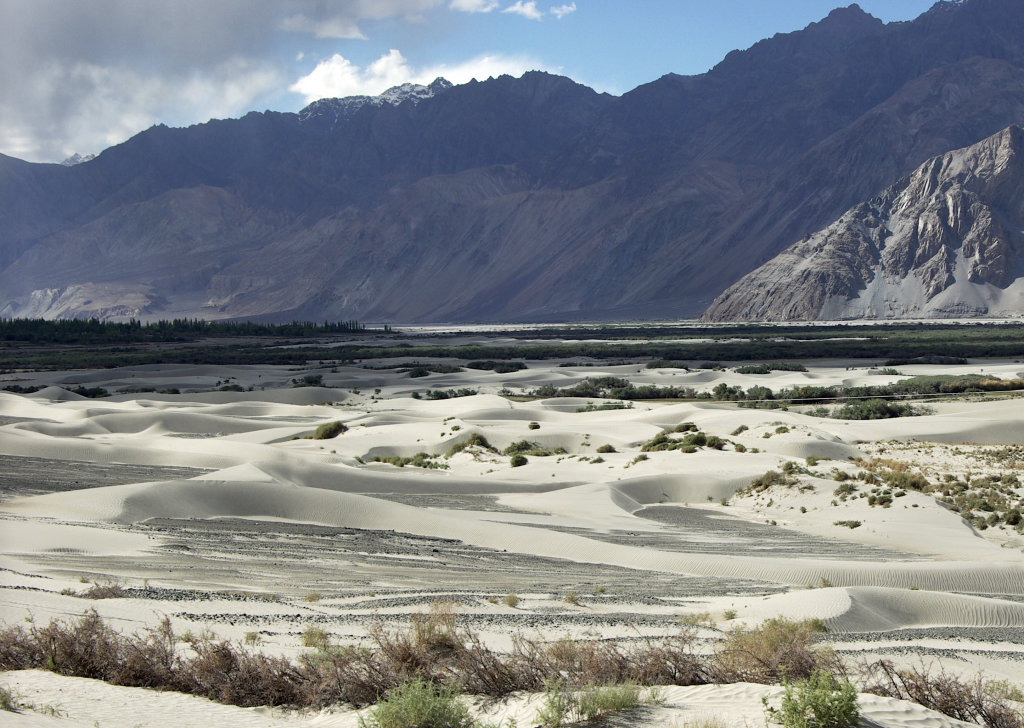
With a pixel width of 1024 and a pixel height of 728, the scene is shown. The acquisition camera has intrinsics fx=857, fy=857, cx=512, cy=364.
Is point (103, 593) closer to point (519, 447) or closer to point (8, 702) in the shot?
point (8, 702)

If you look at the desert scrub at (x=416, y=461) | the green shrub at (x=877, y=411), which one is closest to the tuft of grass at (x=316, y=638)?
the desert scrub at (x=416, y=461)

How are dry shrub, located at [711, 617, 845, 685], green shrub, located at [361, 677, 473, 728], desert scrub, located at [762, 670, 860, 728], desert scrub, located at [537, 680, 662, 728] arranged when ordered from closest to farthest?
1. desert scrub, located at [762, 670, 860, 728]
2. green shrub, located at [361, 677, 473, 728]
3. desert scrub, located at [537, 680, 662, 728]
4. dry shrub, located at [711, 617, 845, 685]

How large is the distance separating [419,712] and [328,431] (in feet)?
100

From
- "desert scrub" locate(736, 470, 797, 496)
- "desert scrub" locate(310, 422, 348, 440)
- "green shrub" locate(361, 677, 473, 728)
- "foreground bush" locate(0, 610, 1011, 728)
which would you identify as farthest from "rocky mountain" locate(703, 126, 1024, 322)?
"green shrub" locate(361, 677, 473, 728)

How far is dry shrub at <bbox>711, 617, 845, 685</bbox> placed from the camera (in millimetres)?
7180

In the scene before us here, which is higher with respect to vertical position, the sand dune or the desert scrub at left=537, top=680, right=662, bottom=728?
the desert scrub at left=537, top=680, right=662, bottom=728

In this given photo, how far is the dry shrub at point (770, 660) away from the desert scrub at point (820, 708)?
0.63 m

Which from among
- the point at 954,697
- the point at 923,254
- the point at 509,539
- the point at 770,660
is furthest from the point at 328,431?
the point at 923,254

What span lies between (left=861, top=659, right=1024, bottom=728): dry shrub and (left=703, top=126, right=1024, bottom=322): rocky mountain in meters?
125

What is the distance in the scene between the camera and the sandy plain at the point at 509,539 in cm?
918

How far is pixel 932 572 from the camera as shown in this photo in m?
13.6

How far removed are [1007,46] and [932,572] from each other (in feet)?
696

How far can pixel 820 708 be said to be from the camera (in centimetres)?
585

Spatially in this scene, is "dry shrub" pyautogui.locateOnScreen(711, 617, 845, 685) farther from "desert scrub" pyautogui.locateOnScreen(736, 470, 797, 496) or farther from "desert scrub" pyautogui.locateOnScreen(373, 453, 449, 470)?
"desert scrub" pyautogui.locateOnScreen(373, 453, 449, 470)
